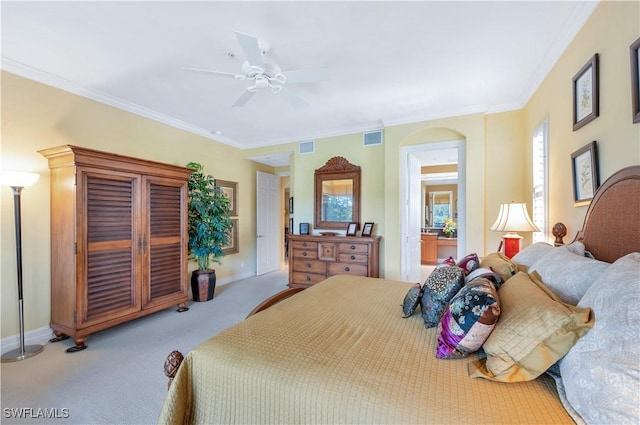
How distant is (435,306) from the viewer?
4.84 ft

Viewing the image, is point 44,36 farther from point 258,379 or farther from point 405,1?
point 258,379

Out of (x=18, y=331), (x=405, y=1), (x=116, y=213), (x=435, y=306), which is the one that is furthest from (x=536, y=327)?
(x=18, y=331)

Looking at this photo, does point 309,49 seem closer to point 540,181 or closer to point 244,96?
point 244,96

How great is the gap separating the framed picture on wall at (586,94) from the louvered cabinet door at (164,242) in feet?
13.1

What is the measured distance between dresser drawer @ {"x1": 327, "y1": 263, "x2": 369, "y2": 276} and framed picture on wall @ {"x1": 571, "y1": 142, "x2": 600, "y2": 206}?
2.50 meters

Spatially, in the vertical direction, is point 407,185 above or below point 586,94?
below

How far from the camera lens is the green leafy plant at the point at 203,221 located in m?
4.01

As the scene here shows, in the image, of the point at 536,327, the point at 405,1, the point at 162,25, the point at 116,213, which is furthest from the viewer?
the point at 116,213

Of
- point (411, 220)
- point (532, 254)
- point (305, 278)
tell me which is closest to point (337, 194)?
point (411, 220)

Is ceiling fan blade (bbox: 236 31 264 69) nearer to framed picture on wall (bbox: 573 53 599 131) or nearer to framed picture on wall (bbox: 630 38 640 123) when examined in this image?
framed picture on wall (bbox: 630 38 640 123)

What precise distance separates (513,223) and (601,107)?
115 centimetres

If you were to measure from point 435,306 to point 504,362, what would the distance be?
19.7 inches

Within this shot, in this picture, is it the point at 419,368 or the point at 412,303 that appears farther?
the point at 412,303

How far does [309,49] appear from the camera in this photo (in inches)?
93.9
